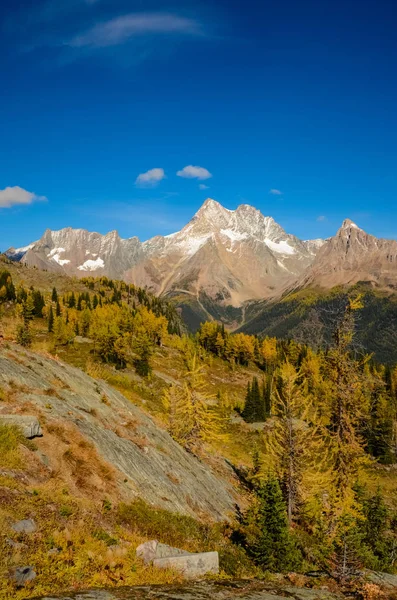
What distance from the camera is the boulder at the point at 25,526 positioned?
10.6 m

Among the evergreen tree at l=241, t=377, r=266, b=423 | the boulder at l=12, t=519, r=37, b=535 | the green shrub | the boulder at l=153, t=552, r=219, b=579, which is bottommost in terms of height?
the evergreen tree at l=241, t=377, r=266, b=423

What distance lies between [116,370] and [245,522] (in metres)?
69.9

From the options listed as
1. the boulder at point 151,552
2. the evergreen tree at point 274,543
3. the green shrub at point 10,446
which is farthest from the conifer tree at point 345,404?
the green shrub at point 10,446

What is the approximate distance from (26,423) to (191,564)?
9202mm

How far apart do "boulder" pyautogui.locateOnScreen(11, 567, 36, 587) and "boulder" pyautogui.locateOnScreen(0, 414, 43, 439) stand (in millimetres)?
7549

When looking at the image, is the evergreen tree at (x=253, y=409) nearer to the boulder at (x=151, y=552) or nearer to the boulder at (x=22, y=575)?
the boulder at (x=151, y=552)

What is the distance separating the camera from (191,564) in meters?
12.1

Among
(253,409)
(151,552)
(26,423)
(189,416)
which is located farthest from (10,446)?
(253,409)

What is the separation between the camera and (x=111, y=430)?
2320cm

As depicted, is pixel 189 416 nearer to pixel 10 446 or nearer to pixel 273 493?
pixel 273 493

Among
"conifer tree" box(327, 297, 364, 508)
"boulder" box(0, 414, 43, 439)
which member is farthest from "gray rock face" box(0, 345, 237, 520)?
"conifer tree" box(327, 297, 364, 508)

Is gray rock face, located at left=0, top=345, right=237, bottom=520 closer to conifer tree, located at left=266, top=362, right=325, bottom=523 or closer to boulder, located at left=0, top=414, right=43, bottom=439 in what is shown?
boulder, located at left=0, top=414, right=43, bottom=439

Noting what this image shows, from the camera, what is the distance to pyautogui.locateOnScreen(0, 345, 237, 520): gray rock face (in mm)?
19172

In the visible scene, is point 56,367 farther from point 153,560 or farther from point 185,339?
point 185,339
